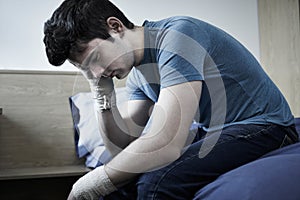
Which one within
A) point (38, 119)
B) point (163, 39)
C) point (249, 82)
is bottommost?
point (38, 119)

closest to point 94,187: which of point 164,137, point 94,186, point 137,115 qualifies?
point 94,186

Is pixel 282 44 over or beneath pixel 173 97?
beneath

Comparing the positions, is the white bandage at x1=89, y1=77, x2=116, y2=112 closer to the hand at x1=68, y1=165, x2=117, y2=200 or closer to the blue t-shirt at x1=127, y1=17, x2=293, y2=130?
the blue t-shirt at x1=127, y1=17, x2=293, y2=130

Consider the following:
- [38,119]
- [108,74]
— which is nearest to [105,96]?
[108,74]

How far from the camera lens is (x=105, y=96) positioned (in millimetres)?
1210

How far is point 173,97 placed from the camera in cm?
87

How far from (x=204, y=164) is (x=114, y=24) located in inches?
16.4

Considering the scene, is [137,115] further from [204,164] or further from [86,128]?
[86,128]

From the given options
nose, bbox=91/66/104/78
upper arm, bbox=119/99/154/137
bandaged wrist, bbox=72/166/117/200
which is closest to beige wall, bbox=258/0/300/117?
upper arm, bbox=119/99/154/137

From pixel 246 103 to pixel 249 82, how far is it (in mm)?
56

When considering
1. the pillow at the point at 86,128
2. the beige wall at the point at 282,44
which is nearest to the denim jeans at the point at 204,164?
the pillow at the point at 86,128

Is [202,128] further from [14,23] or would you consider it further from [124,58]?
[14,23]

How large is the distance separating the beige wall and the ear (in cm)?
153

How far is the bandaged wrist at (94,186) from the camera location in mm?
871
